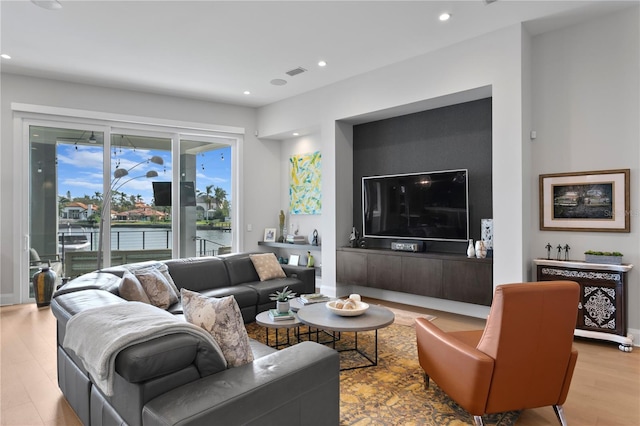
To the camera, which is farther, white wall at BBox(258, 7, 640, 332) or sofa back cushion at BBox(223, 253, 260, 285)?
sofa back cushion at BBox(223, 253, 260, 285)

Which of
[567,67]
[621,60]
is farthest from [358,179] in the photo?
[621,60]

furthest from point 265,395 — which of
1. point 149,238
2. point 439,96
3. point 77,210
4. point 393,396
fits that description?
point 77,210

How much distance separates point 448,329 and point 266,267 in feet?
7.57

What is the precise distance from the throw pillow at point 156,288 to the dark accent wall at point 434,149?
305 centimetres

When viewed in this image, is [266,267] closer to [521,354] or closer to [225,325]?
[225,325]

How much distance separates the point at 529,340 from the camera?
2.05m

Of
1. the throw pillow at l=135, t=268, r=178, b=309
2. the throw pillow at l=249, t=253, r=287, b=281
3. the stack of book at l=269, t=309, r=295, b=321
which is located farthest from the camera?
the throw pillow at l=249, t=253, r=287, b=281

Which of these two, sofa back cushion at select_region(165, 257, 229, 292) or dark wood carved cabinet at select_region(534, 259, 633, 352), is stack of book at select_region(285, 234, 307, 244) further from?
dark wood carved cabinet at select_region(534, 259, 633, 352)

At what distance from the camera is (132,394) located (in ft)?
5.23

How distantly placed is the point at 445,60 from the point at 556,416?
12.2 feet

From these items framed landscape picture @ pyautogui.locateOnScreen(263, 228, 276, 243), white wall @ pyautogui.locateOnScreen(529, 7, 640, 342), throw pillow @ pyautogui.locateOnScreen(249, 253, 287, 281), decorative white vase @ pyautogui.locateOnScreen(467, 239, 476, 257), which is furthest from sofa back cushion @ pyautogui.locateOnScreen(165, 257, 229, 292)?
white wall @ pyautogui.locateOnScreen(529, 7, 640, 342)

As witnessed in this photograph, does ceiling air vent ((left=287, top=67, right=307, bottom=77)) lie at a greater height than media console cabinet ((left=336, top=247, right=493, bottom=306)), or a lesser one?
greater

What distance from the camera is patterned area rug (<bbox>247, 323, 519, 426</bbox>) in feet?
7.72

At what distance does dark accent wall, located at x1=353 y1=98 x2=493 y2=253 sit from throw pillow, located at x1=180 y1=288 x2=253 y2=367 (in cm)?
358
